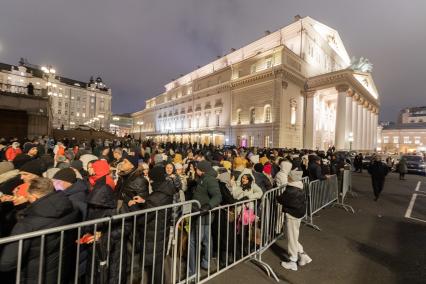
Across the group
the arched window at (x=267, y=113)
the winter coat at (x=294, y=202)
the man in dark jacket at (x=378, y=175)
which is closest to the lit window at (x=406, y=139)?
the arched window at (x=267, y=113)

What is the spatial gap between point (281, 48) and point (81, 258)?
3775 centimetres

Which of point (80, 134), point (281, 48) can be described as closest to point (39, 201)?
point (80, 134)

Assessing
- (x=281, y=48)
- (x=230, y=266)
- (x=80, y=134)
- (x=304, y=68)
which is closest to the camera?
(x=230, y=266)

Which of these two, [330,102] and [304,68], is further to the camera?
[330,102]

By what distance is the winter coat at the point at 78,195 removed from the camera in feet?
9.98

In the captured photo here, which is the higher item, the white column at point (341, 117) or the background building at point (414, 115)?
the background building at point (414, 115)

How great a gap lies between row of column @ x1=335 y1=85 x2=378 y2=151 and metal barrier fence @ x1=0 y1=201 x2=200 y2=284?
34909 mm

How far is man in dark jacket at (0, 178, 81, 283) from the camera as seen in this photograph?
2.15 metres

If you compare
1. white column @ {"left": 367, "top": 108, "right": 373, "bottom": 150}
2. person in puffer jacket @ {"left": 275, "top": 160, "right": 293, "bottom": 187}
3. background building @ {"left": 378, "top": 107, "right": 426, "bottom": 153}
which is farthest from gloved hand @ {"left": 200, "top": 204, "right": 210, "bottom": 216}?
background building @ {"left": 378, "top": 107, "right": 426, "bottom": 153}

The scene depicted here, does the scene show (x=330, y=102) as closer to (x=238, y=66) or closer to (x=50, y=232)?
(x=238, y=66)

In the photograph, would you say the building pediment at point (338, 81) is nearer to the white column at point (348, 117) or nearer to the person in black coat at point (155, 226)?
the white column at point (348, 117)

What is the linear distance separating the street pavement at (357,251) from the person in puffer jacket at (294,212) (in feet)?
0.50

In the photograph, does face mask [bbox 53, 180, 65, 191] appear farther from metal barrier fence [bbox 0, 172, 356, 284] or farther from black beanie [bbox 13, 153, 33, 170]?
black beanie [bbox 13, 153, 33, 170]

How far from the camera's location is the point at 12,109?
17484 mm
